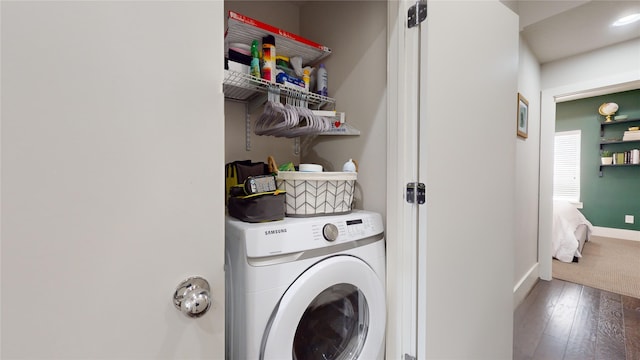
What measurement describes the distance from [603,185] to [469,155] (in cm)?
577

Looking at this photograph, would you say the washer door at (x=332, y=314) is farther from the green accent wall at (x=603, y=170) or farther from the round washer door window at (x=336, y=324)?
the green accent wall at (x=603, y=170)

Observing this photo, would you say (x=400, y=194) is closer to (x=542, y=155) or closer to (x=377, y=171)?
(x=377, y=171)

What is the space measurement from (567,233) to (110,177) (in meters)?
4.83

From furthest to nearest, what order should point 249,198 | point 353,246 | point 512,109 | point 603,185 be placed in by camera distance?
point 603,185, point 512,109, point 353,246, point 249,198

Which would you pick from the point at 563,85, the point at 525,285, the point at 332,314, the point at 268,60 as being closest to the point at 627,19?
the point at 563,85

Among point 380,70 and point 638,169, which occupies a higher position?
point 380,70

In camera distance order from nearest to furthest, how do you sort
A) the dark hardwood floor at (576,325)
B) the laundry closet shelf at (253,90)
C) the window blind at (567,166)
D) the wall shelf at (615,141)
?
the laundry closet shelf at (253,90) < the dark hardwood floor at (576,325) < the wall shelf at (615,141) < the window blind at (567,166)

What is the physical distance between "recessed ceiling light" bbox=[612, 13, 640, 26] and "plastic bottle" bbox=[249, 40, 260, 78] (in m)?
3.34

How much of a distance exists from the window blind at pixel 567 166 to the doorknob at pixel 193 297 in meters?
6.57

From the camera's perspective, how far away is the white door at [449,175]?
1.06 metres

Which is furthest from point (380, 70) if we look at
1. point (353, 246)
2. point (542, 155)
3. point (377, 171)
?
point (542, 155)

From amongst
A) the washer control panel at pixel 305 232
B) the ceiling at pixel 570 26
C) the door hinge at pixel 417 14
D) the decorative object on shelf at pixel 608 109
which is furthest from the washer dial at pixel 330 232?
the decorative object on shelf at pixel 608 109

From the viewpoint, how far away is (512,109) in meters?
1.50

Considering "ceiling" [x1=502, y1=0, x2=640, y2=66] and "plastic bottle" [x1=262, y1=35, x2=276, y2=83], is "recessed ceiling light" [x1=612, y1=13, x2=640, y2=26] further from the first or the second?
"plastic bottle" [x1=262, y1=35, x2=276, y2=83]
